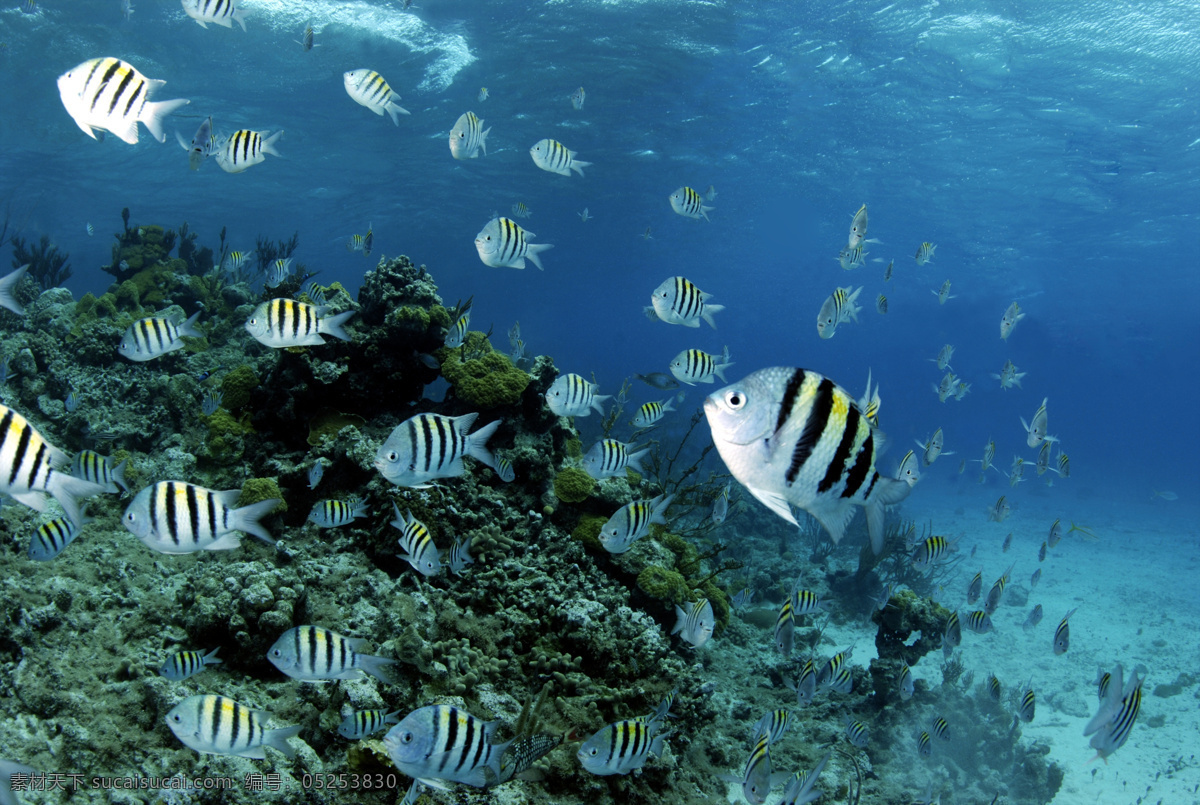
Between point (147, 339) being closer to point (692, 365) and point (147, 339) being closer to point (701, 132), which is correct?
point (692, 365)

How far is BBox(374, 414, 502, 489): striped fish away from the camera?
3322 mm

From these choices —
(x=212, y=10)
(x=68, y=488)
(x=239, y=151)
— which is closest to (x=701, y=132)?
(x=212, y=10)

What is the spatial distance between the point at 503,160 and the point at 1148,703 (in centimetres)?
3306

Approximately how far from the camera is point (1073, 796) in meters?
8.20

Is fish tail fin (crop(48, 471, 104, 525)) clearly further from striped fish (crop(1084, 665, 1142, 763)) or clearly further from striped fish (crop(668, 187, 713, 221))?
striped fish (crop(668, 187, 713, 221))

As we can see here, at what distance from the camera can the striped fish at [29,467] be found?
2320 mm

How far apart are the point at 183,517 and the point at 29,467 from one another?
616 mm

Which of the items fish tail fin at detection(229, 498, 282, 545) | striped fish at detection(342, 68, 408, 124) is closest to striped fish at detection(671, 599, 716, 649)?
fish tail fin at detection(229, 498, 282, 545)

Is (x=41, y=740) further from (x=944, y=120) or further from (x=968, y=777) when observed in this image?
(x=944, y=120)

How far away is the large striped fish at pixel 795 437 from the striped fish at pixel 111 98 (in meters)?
3.05

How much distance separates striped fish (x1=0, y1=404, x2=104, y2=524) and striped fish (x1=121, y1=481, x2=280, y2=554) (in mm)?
286

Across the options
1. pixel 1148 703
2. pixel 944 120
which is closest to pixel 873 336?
pixel 944 120

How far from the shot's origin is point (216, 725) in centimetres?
278

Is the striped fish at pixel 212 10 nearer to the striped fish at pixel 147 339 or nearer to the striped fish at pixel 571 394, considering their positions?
the striped fish at pixel 147 339
